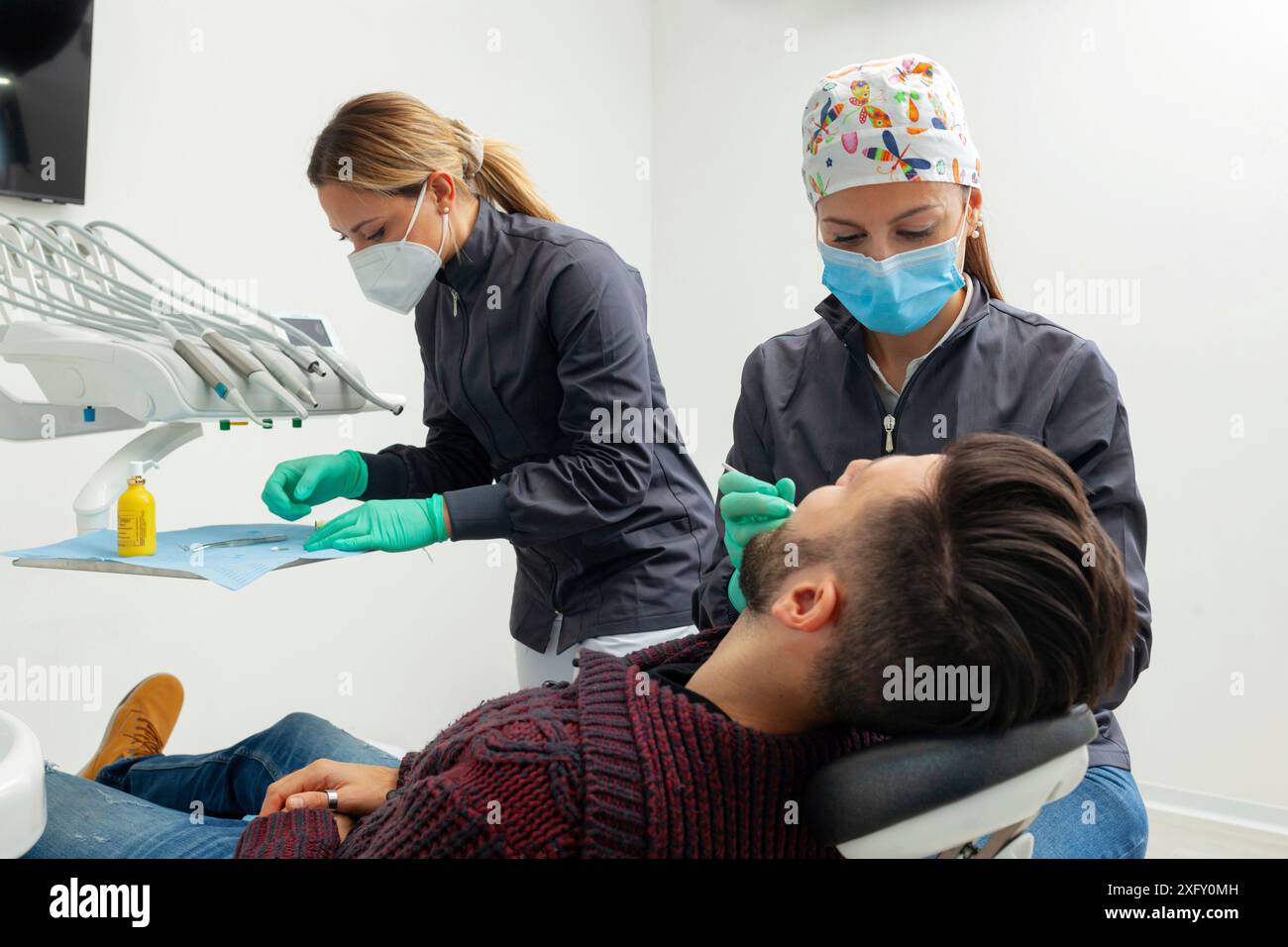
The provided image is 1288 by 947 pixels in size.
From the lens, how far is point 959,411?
1.43 metres

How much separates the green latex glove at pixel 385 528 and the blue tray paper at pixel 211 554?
0.09 feet

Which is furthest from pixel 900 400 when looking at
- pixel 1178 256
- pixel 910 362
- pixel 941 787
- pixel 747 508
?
pixel 1178 256

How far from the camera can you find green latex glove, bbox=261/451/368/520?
1955 millimetres

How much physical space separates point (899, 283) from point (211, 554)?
40.5 inches

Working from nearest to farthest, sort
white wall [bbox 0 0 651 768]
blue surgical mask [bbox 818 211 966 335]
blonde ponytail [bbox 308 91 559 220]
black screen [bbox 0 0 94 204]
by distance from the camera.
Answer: blue surgical mask [bbox 818 211 966 335]
blonde ponytail [bbox 308 91 559 220]
black screen [bbox 0 0 94 204]
white wall [bbox 0 0 651 768]

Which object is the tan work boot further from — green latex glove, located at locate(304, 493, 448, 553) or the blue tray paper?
green latex glove, located at locate(304, 493, 448, 553)

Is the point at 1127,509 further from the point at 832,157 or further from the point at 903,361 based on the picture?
the point at 832,157

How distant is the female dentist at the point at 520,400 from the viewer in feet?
5.91

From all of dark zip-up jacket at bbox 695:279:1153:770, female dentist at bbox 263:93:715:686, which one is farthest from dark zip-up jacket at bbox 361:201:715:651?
dark zip-up jacket at bbox 695:279:1153:770

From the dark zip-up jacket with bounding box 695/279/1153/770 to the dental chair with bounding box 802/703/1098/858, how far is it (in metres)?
0.28

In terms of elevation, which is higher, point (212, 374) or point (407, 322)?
point (407, 322)

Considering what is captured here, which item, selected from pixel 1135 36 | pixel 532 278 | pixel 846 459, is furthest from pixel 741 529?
pixel 1135 36

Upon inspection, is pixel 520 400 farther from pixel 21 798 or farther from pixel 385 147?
pixel 21 798
